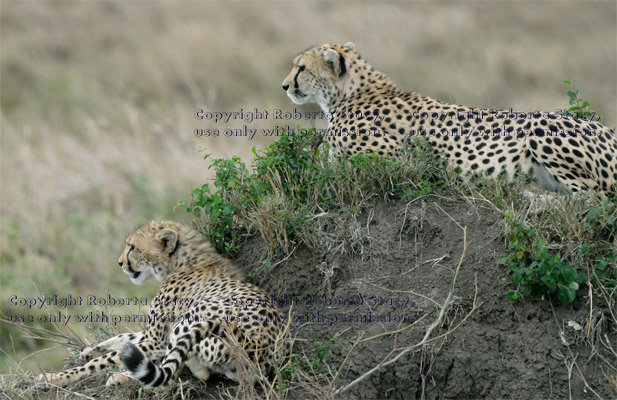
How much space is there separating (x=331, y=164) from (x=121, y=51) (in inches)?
393

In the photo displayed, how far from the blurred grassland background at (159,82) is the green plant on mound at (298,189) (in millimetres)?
2581

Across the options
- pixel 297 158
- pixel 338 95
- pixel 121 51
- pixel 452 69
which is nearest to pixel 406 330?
pixel 297 158

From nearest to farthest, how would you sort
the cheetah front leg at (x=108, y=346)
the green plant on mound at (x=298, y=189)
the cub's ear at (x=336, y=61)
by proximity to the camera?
the green plant on mound at (x=298, y=189) → the cheetah front leg at (x=108, y=346) → the cub's ear at (x=336, y=61)

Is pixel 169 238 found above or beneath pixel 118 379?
above

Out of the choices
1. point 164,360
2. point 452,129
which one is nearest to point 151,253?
point 164,360

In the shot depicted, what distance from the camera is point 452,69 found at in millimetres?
12742

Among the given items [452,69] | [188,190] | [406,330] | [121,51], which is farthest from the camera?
[121,51]

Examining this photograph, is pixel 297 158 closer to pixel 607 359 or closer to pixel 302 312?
pixel 302 312

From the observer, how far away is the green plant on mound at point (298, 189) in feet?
14.2

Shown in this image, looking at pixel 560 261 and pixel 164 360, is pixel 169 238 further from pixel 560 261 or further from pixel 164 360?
pixel 560 261

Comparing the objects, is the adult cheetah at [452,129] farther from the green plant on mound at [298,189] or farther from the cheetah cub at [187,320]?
the cheetah cub at [187,320]

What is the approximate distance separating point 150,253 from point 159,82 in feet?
26.0

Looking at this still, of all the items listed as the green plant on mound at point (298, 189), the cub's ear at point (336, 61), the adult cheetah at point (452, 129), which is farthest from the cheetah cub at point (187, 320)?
the cub's ear at point (336, 61)

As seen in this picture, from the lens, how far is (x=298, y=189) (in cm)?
447
